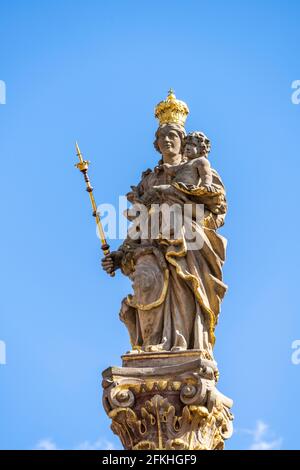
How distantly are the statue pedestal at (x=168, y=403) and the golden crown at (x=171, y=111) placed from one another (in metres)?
4.70

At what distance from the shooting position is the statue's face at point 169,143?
30.6 m

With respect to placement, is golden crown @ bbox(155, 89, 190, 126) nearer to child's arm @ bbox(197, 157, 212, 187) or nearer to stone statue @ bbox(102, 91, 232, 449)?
stone statue @ bbox(102, 91, 232, 449)

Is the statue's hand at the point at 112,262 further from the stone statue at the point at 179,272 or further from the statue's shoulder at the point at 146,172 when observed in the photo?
the statue's shoulder at the point at 146,172

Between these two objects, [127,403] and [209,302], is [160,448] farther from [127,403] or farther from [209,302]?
[209,302]

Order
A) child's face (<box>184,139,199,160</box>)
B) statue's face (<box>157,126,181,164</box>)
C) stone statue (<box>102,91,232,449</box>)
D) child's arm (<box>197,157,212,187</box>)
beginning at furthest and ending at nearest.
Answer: statue's face (<box>157,126,181,164</box>) → child's face (<box>184,139,199,160</box>) → child's arm (<box>197,157,212,187</box>) → stone statue (<box>102,91,232,449</box>)

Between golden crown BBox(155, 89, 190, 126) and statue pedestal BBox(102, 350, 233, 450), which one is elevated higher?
golden crown BBox(155, 89, 190, 126)

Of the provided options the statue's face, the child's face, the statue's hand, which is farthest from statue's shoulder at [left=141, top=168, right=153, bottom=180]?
the statue's hand

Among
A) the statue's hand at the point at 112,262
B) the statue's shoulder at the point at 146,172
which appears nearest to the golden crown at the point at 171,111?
the statue's shoulder at the point at 146,172

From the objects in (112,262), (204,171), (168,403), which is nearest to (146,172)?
(204,171)

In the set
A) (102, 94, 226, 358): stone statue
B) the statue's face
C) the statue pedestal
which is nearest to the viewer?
the statue pedestal

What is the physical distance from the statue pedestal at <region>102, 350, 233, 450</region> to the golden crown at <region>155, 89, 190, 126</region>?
4.70 m

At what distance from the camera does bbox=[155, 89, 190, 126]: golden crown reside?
30.8m

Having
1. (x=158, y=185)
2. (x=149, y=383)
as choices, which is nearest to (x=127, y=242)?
(x=158, y=185)

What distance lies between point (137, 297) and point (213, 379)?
2.09 m
